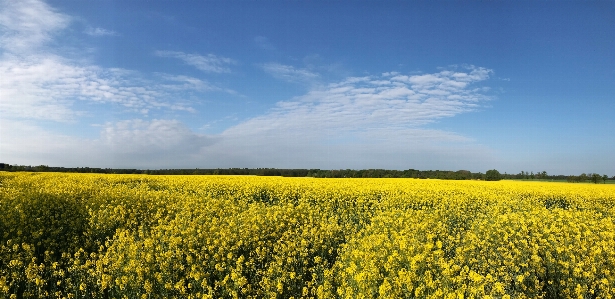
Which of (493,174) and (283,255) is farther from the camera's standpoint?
(493,174)

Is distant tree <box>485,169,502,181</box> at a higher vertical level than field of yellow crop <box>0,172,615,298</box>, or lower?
higher

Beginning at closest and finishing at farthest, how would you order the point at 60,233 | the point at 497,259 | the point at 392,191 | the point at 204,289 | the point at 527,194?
1. the point at 204,289
2. the point at 497,259
3. the point at 60,233
4. the point at 392,191
5. the point at 527,194

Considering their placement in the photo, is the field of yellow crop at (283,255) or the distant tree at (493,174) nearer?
the field of yellow crop at (283,255)

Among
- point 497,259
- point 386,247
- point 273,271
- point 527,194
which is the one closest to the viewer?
point 273,271

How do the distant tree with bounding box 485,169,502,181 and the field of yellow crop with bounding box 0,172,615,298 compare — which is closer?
the field of yellow crop with bounding box 0,172,615,298

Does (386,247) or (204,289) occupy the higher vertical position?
(386,247)

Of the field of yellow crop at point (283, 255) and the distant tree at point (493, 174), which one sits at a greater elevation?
the distant tree at point (493, 174)

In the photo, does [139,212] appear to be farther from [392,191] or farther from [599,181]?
[599,181]

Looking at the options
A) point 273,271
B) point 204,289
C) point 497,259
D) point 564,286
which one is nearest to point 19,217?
point 204,289

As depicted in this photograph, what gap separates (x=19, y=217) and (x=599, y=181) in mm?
61928

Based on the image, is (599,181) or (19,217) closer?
(19,217)

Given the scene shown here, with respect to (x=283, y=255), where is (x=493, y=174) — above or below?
above

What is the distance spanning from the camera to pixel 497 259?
7930mm

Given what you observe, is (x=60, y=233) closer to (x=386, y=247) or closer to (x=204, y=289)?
(x=204, y=289)
